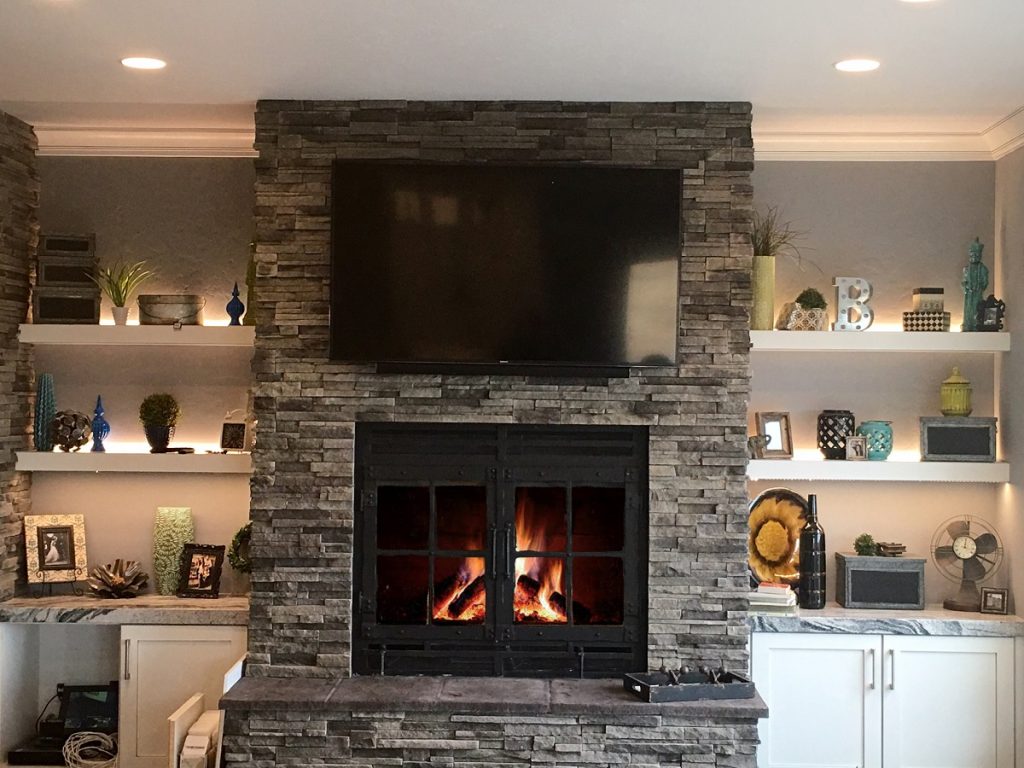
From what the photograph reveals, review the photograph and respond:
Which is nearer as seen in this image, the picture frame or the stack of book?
the stack of book

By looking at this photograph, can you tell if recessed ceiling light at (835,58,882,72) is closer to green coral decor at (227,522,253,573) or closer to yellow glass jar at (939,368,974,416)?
yellow glass jar at (939,368,974,416)

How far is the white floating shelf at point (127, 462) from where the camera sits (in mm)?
4695

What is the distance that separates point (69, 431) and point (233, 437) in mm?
678

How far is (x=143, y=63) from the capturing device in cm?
387

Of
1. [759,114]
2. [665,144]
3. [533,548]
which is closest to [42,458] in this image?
[533,548]

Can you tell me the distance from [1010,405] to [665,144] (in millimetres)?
1768

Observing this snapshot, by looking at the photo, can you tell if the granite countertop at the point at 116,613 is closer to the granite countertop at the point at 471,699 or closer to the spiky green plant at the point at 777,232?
the granite countertop at the point at 471,699

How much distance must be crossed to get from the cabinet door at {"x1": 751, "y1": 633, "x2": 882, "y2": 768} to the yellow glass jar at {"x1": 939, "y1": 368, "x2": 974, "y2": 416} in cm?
101

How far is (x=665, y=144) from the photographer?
4340 mm

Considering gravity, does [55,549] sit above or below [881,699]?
above

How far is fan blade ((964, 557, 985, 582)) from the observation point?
4.63 m

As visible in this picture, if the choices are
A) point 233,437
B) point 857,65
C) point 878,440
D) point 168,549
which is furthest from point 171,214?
point 878,440

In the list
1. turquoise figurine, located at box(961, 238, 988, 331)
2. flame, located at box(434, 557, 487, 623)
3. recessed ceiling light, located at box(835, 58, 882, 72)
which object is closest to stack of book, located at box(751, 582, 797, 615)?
flame, located at box(434, 557, 487, 623)

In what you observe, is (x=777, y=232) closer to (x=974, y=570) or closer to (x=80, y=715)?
(x=974, y=570)
